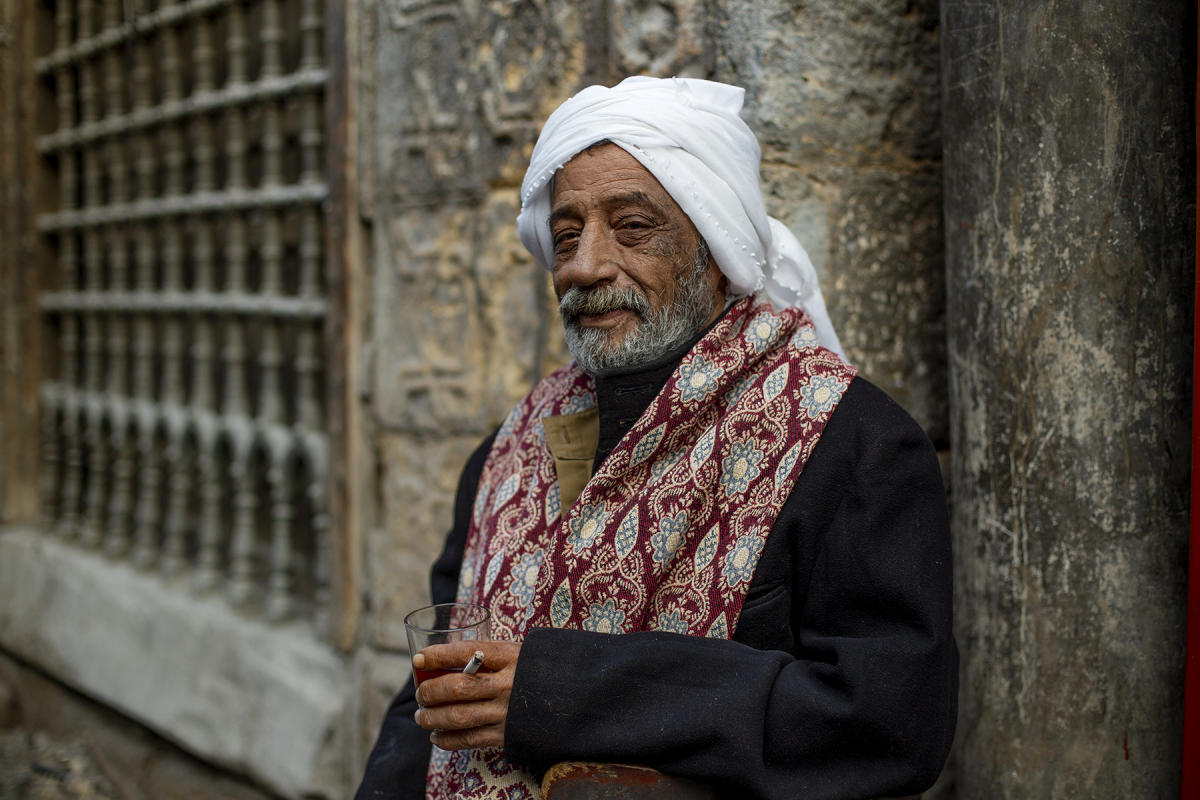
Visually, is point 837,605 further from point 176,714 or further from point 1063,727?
point 176,714

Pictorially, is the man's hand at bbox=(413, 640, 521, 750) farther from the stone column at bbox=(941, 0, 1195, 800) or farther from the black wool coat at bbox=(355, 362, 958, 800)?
the stone column at bbox=(941, 0, 1195, 800)

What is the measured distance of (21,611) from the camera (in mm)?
4312

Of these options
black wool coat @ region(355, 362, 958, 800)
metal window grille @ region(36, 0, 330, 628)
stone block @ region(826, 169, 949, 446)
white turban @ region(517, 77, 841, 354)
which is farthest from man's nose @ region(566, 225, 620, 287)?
metal window grille @ region(36, 0, 330, 628)

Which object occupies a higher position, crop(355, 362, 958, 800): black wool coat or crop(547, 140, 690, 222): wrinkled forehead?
crop(547, 140, 690, 222): wrinkled forehead

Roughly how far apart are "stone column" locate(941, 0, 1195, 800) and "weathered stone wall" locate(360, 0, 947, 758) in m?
0.29

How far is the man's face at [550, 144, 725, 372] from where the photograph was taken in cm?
166

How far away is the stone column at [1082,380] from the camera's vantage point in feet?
5.99

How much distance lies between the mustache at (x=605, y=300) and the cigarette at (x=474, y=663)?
58 centimetres

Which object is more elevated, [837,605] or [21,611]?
[837,605]

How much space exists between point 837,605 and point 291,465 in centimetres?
233

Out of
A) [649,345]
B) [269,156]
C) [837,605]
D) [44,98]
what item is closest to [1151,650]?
[837,605]


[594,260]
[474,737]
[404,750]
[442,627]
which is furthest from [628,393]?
[404,750]

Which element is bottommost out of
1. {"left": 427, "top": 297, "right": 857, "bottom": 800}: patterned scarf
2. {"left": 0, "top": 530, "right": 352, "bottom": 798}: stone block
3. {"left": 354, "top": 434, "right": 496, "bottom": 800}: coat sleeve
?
{"left": 0, "top": 530, "right": 352, "bottom": 798}: stone block

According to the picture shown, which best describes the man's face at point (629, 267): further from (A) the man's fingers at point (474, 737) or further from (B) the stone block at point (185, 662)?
(B) the stone block at point (185, 662)
